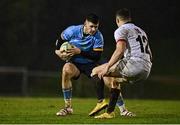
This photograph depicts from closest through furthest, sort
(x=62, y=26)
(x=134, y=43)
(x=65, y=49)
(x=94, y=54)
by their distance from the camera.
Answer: (x=134, y=43)
(x=65, y=49)
(x=94, y=54)
(x=62, y=26)

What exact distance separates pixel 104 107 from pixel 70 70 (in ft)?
3.90

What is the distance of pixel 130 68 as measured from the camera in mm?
9930

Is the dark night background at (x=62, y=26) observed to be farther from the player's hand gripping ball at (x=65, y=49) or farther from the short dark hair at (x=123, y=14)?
the short dark hair at (x=123, y=14)

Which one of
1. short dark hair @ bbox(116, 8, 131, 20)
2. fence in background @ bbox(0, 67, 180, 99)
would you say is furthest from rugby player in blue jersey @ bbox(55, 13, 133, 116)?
fence in background @ bbox(0, 67, 180, 99)

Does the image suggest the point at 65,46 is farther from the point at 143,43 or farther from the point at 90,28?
the point at 143,43

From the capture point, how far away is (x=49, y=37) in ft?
103

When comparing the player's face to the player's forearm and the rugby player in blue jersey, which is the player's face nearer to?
the rugby player in blue jersey

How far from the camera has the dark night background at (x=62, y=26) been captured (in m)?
29.9

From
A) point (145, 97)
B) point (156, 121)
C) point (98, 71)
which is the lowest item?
point (145, 97)

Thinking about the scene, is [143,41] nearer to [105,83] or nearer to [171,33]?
[105,83]

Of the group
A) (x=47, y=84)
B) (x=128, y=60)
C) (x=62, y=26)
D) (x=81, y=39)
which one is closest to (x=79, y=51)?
(x=81, y=39)

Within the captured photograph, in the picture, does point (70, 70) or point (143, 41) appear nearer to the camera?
point (143, 41)

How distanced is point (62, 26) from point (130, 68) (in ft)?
70.8

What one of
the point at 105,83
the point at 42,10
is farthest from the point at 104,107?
the point at 42,10
